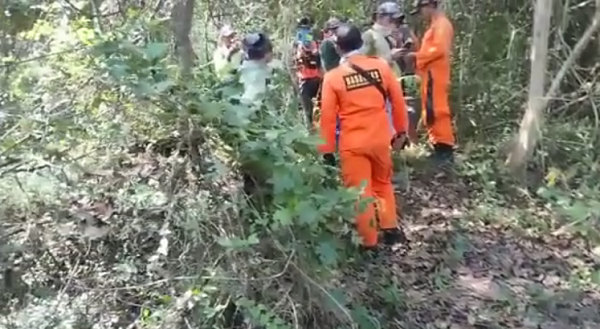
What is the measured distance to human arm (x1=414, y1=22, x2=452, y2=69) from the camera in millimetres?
8094

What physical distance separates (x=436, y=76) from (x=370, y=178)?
7.68 ft

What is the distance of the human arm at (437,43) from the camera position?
8.09 meters

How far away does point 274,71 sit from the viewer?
21.4 feet

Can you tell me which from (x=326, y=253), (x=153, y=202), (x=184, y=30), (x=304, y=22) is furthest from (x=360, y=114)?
(x=304, y=22)

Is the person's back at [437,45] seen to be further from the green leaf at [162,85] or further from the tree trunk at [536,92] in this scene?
the green leaf at [162,85]

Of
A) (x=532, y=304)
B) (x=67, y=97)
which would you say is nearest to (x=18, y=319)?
(x=67, y=97)

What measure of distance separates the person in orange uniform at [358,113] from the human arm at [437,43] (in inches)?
81.7

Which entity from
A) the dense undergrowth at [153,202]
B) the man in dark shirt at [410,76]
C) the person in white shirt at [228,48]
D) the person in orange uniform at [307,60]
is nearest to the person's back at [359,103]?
the dense undergrowth at [153,202]

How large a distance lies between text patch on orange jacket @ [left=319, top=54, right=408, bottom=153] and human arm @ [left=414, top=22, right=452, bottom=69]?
2.17 meters

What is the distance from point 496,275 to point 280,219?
7.71 feet

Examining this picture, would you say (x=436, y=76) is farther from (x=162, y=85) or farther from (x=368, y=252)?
(x=162, y=85)

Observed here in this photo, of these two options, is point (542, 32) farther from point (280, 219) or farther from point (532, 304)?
point (280, 219)

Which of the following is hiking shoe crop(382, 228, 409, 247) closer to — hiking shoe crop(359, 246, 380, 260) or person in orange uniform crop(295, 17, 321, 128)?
hiking shoe crop(359, 246, 380, 260)

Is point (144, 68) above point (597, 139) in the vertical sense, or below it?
above
